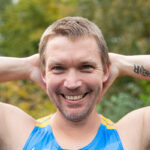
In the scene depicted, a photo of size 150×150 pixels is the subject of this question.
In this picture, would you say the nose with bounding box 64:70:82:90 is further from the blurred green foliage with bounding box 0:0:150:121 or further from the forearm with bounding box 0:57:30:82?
the blurred green foliage with bounding box 0:0:150:121

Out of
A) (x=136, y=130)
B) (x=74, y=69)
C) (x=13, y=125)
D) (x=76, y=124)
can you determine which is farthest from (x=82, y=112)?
(x=13, y=125)

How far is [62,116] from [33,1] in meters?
12.8

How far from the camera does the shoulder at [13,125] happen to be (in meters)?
→ 2.01

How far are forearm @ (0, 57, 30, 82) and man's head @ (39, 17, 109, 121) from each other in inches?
11.9

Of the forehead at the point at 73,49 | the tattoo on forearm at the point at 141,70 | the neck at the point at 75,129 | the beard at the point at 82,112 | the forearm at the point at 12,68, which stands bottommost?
the neck at the point at 75,129

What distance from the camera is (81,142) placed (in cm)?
205

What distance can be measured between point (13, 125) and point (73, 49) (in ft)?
2.46

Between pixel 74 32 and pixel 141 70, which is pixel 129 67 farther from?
pixel 74 32

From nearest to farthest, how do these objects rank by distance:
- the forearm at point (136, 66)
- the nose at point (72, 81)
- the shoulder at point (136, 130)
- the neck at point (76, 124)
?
the nose at point (72, 81), the shoulder at point (136, 130), the neck at point (76, 124), the forearm at point (136, 66)

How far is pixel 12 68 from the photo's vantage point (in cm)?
224

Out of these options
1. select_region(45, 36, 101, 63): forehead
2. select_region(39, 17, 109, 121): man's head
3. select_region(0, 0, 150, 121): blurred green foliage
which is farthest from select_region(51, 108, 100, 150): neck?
select_region(0, 0, 150, 121): blurred green foliage

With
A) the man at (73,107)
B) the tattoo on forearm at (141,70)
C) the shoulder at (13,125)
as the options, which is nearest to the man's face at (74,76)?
the man at (73,107)

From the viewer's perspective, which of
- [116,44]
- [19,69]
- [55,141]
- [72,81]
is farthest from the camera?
[116,44]

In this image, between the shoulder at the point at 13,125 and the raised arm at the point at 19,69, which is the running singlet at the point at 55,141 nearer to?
the shoulder at the point at 13,125
